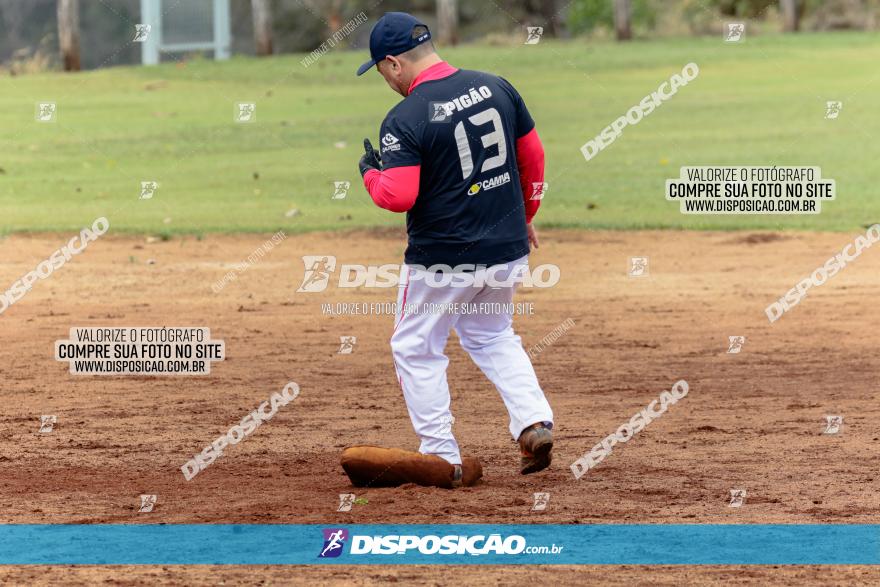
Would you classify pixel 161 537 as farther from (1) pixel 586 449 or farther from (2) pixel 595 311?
(2) pixel 595 311

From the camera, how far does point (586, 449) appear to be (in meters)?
8.16

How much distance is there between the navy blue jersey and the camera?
694 centimetres

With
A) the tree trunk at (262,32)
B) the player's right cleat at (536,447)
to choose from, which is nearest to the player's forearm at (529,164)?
the player's right cleat at (536,447)

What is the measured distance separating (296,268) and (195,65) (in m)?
13.4

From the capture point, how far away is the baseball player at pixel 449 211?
695 cm

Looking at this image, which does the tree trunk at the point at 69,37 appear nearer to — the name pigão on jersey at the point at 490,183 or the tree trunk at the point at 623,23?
the tree trunk at the point at 623,23

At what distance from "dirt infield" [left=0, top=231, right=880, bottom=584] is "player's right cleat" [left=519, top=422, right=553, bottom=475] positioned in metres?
0.14

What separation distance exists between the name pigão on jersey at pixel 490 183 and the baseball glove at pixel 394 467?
127cm

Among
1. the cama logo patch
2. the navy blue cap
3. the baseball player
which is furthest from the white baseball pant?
the navy blue cap

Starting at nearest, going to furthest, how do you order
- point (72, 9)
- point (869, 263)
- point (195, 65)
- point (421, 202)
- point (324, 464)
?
point (421, 202)
point (324, 464)
point (869, 263)
point (72, 9)
point (195, 65)

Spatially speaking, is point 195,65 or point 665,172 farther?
point 195,65

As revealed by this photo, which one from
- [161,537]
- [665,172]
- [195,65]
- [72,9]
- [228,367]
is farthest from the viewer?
[195,65]

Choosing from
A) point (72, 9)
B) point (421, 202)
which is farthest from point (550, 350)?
point (72, 9)

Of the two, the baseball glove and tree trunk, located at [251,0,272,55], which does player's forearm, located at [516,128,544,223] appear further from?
tree trunk, located at [251,0,272,55]
